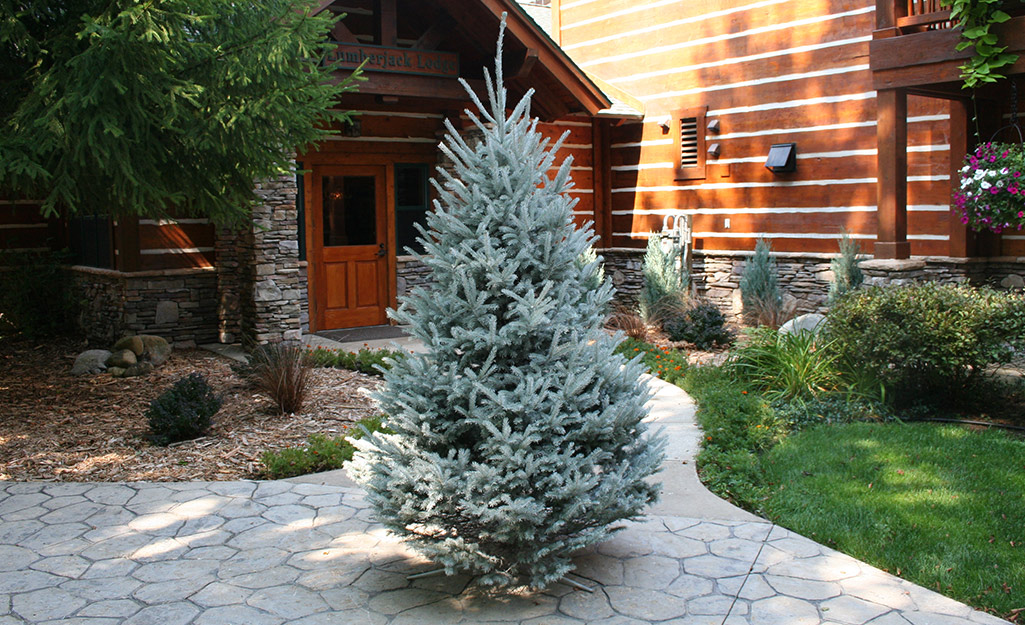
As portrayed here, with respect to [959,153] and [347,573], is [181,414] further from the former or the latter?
[959,153]

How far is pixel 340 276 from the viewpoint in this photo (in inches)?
479

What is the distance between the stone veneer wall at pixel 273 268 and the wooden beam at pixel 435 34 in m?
2.65

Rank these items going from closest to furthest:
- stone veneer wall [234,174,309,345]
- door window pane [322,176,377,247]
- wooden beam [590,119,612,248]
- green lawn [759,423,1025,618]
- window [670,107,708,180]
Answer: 1. green lawn [759,423,1025,618]
2. stone veneer wall [234,174,309,345]
3. door window pane [322,176,377,247]
4. window [670,107,708,180]
5. wooden beam [590,119,612,248]

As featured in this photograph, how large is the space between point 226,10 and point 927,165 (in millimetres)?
8521

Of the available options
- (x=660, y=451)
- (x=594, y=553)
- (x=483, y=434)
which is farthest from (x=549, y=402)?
(x=594, y=553)

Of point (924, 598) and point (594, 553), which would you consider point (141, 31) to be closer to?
point (594, 553)

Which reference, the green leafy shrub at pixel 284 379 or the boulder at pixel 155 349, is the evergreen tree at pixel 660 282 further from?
the boulder at pixel 155 349

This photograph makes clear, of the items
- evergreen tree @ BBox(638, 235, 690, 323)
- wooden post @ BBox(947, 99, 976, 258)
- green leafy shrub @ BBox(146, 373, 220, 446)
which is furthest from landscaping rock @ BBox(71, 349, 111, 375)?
wooden post @ BBox(947, 99, 976, 258)

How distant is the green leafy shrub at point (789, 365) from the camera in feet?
25.3

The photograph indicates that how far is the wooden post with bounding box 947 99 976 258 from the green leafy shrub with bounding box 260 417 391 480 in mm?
7679

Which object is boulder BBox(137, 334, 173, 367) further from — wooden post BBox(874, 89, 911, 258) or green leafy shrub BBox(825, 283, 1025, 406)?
wooden post BBox(874, 89, 911, 258)

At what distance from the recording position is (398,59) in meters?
11.0

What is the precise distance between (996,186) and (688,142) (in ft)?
22.3

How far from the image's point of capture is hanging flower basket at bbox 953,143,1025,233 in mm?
7727
